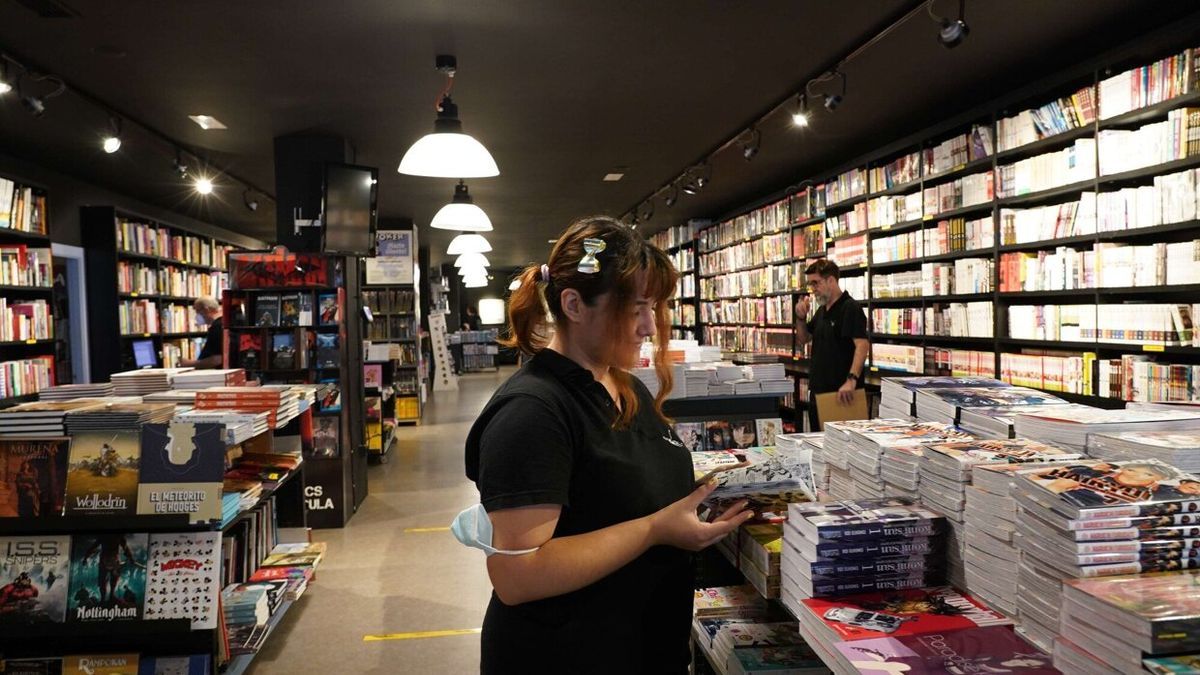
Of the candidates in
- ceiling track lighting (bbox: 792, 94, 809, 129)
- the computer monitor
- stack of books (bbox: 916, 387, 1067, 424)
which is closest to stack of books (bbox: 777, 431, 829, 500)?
stack of books (bbox: 916, 387, 1067, 424)

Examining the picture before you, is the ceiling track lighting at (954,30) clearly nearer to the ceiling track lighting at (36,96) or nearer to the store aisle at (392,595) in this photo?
the store aisle at (392,595)

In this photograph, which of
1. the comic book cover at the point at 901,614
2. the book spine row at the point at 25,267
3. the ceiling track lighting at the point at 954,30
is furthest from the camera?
the book spine row at the point at 25,267

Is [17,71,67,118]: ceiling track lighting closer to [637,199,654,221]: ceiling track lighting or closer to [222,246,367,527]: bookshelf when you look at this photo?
[222,246,367,527]: bookshelf

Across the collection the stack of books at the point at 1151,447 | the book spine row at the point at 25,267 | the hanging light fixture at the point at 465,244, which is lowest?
the stack of books at the point at 1151,447

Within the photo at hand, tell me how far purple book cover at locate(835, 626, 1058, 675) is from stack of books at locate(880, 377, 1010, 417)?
A: 100 cm

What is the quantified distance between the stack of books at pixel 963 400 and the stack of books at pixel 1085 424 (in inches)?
8.4

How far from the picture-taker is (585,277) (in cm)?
131

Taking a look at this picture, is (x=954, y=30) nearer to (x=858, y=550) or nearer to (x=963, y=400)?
(x=963, y=400)

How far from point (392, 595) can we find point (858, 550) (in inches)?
130

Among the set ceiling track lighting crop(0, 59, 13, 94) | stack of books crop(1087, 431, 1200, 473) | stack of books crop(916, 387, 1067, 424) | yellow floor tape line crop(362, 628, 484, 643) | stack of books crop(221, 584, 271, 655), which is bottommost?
yellow floor tape line crop(362, 628, 484, 643)

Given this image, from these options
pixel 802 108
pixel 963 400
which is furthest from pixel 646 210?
pixel 963 400

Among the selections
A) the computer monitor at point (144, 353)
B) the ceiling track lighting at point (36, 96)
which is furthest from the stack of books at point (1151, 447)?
the computer monitor at point (144, 353)

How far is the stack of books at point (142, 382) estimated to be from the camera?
3543 mm

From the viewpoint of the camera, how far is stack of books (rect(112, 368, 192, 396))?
3543 millimetres
